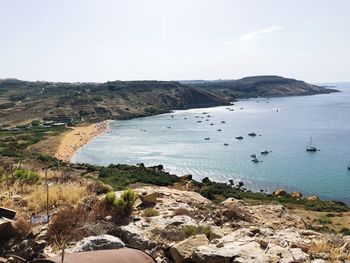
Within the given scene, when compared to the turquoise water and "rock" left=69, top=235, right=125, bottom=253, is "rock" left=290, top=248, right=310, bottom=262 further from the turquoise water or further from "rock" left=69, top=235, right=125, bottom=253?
the turquoise water

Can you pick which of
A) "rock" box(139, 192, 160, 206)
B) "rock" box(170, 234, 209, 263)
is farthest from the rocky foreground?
"rock" box(139, 192, 160, 206)

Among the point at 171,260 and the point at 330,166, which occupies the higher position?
the point at 171,260

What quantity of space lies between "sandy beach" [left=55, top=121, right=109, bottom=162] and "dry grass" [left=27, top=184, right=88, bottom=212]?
181 ft

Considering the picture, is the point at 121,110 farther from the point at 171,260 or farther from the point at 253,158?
the point at 171,260

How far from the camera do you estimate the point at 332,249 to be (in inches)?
306

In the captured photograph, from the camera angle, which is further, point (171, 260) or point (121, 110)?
point (121, 110)

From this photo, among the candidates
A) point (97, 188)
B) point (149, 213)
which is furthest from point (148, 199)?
point (97, 188)

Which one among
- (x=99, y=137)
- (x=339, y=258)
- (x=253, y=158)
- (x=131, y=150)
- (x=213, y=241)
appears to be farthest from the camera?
(x=99, y=137)

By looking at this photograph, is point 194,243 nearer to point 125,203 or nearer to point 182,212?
point 125,203

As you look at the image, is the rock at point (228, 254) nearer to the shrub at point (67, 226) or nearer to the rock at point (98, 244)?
the rock at point (98, 244)

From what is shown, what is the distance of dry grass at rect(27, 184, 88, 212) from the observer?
413 inches

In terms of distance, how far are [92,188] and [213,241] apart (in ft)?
19.7

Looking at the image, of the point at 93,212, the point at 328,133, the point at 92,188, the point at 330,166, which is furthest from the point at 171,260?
the point at 328,133

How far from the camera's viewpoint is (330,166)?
206 feet
